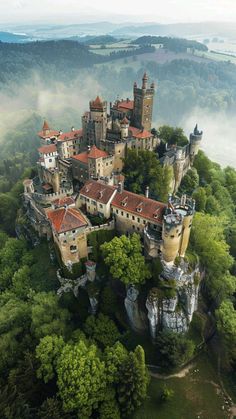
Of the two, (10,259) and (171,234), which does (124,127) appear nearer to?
(171,234)

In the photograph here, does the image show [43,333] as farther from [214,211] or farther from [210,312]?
[214,211]

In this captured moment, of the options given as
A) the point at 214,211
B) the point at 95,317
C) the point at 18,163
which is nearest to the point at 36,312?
the point at 95,317

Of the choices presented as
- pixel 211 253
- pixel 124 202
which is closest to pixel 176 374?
pixel 211 253

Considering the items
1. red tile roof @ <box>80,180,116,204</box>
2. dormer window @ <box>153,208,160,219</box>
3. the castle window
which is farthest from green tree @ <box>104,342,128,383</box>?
red tile roof @ <box>80,180,116,204</box>

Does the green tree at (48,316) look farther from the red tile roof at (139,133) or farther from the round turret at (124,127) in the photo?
the red tile roof at (139,133)

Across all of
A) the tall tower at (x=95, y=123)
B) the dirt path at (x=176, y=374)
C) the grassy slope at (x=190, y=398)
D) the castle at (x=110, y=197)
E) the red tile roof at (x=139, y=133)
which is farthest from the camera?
the red tile roof at (x=139, y=133)

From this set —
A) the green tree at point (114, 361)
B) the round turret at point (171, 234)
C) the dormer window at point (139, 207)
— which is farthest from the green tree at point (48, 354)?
the dormer window at point (139, 207)
